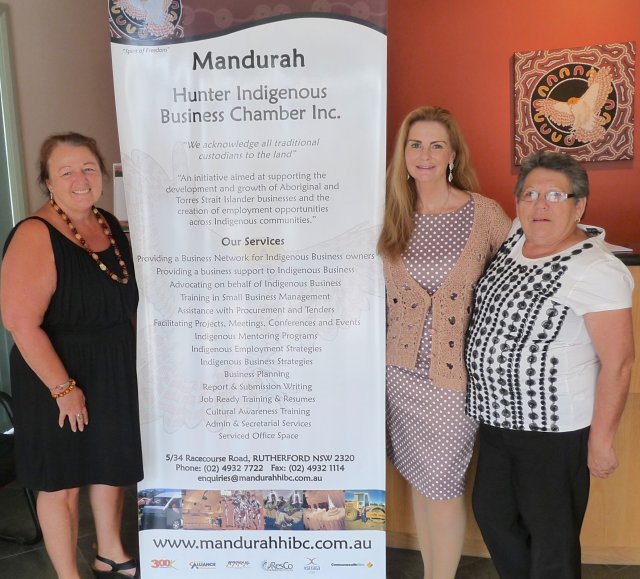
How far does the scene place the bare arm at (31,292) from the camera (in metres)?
1.87

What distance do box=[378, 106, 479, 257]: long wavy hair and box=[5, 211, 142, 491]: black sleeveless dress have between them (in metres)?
0.89

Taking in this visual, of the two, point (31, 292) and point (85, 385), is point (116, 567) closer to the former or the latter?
point (85, 385)

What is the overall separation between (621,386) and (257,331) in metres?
1.10

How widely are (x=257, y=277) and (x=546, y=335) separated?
907 millimetres

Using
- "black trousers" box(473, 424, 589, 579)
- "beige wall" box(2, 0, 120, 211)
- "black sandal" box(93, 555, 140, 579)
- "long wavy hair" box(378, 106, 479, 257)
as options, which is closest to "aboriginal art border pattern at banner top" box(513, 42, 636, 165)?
"long wavy hair" box(378, 106, 479, 257)

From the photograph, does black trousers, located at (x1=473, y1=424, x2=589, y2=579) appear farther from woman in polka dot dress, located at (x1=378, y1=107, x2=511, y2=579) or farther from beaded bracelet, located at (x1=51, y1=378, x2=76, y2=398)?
beaded bracelet, located at (x1=51, y1=378, x2=76, y2=398)

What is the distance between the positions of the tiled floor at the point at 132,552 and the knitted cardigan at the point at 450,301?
3.14ft

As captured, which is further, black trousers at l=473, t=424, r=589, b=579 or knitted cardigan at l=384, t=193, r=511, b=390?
knitted cardigan at l=384, t=193, r=511, b=390

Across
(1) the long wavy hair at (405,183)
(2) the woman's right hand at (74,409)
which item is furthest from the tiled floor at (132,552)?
(1) the long wavy hair at (405,183)

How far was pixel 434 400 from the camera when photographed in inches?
76.3

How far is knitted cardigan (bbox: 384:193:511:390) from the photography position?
190 centimetres

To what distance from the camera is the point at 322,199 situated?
1958 millimetres

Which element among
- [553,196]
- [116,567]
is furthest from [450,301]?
[116,567]

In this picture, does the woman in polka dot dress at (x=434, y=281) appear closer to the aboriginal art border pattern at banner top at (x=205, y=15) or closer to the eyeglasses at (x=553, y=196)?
the eyeglasses at (x=553, y=196)
